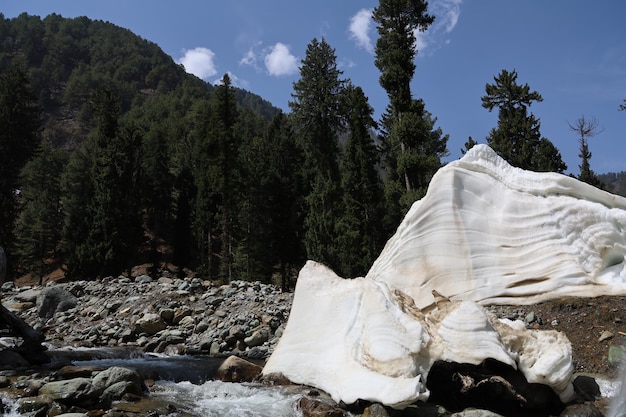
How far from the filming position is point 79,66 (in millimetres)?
147625

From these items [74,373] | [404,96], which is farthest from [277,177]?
[74,373]

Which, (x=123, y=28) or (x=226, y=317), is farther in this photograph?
(x=123, y=28)

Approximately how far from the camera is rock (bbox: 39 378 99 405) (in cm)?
683

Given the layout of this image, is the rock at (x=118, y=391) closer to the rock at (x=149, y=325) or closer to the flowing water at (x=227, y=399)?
the flowing water at (x=227, y=399)

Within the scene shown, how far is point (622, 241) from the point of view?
7.31m

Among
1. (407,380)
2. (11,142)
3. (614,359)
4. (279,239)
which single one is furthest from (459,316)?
(11,142)

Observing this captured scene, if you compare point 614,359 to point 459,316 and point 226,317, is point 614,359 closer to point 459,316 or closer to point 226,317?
point 459,316

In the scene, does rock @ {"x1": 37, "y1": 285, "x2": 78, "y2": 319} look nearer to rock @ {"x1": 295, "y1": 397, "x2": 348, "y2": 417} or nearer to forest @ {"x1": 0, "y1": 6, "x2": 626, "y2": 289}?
→ forest @ {"x1": 0, "y1": 6, "x2": 626, "y2": 289}

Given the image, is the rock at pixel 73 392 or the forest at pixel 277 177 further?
the forest at pixel 277 177

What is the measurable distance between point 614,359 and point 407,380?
3.96 meters

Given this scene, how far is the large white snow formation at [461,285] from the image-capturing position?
5.44m

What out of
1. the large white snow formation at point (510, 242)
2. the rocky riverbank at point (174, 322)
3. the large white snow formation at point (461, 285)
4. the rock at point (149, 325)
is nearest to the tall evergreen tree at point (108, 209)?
the rocky riverbank at point (174, 322)

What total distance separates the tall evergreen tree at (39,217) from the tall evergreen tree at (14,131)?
1.76 m

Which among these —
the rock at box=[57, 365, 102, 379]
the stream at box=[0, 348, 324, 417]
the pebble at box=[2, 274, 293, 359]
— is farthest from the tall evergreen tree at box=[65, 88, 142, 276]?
the rock at box=[57, 365, 102, 379]
